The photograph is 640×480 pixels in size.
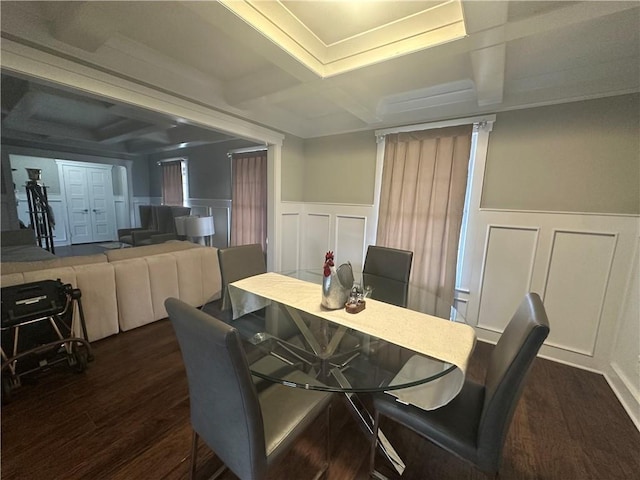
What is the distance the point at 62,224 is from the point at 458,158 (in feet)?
27.4

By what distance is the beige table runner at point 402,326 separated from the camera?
1070 millimetres

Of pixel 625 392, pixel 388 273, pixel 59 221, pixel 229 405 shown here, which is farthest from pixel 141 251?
pixel 59 221

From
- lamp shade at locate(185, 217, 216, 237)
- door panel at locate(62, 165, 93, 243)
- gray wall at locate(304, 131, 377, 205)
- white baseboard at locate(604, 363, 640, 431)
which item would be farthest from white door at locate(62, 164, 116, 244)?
white baseboard at locate(604, 363, 640, 431)

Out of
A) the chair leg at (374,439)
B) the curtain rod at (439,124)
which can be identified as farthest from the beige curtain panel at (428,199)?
the chair leg at (374,439)

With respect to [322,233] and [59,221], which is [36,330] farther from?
[59,221]

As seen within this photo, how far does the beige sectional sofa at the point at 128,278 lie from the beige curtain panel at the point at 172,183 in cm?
300

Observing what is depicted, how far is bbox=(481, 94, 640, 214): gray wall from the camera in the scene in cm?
188

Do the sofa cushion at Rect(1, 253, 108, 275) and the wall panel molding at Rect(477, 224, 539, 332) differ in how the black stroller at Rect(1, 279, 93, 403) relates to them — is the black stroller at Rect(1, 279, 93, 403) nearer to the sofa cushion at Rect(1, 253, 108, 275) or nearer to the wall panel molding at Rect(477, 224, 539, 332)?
the sofa cushion at Rect(1, 253, 108, 275)

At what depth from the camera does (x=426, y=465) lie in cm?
129

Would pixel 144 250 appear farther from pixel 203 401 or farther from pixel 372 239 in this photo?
pixel 372 239

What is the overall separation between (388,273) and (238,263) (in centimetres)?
130

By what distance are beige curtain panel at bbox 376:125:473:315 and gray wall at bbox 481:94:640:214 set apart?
29 centimetres

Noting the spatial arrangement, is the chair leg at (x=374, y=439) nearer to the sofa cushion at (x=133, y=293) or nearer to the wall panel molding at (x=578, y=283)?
the wall panel molding at (x=578, y=283)

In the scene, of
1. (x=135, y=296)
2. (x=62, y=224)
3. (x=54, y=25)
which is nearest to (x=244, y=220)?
(x=135, y=296)
